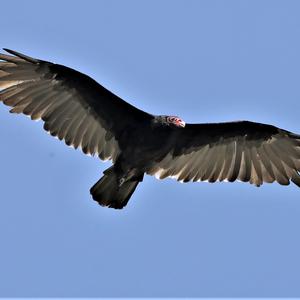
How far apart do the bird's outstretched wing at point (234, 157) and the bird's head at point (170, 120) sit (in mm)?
891

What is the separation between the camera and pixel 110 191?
592 inches

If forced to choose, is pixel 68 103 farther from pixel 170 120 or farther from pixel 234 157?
pixel 234 157

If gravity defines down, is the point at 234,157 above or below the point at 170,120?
above

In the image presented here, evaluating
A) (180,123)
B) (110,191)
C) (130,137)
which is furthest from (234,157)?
(110,191)

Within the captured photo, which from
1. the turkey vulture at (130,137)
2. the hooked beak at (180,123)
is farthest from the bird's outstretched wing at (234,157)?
the hooked beak at (180,123)

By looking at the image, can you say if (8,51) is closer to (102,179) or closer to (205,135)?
(102,179)

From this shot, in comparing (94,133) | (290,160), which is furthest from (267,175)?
(94,133)

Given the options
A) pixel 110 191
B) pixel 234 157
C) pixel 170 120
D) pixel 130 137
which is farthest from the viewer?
pixel 234 157

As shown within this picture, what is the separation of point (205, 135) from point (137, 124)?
4.14ft

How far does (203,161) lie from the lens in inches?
622

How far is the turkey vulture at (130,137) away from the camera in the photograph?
14.6 metres

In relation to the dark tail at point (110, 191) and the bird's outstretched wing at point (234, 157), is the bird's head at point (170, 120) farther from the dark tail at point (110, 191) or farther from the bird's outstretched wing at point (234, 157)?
the dark tail at point (110, 191)

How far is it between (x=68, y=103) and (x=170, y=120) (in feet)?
5.30

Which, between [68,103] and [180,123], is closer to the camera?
[180,123]
